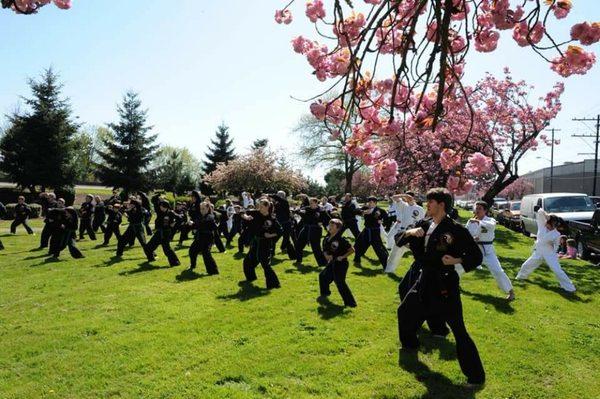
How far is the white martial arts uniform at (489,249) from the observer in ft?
29.0

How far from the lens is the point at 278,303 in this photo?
8.25 metres

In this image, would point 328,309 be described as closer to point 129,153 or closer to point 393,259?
point 393,259

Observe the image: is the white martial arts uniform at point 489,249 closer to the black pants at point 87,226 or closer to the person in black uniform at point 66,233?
the person in black uniform at point 66,233

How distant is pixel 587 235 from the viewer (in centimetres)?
1501

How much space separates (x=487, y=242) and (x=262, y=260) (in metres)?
4.71

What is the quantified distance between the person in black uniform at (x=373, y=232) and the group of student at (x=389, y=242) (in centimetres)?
3

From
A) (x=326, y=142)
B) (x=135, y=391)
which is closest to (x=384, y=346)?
(x=135, y=391)

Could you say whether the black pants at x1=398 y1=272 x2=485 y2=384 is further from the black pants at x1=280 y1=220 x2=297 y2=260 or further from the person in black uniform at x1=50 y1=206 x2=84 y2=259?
the person in black uniform at x1=50 y1=206 x2=84 y2=259

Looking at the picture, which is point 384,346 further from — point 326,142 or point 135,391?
point 326,142

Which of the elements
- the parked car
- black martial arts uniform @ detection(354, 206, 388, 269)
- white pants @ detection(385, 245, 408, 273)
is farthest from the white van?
white pants @ detection(385, 245, 408, 273)

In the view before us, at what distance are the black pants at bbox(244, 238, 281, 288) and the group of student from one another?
2 cm

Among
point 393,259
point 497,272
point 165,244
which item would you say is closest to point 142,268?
point 165,244

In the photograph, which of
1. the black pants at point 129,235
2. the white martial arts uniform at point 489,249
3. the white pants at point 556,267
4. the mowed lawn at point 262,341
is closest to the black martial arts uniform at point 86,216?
the black pants at point 129,235

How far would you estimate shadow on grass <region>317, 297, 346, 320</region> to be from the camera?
746 cm
